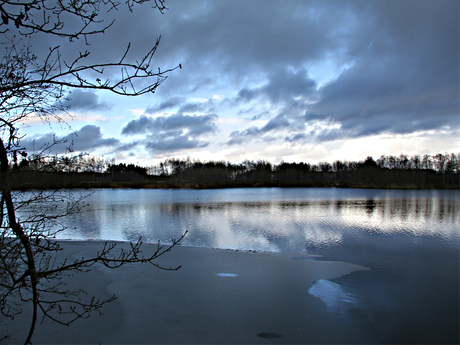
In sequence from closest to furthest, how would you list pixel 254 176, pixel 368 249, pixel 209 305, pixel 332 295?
pixel 209 305
pixel 332 295
pixel 368 249
pixel 254 176

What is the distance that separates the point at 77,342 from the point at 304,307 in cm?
440

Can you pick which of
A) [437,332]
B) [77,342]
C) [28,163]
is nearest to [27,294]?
[77,342]

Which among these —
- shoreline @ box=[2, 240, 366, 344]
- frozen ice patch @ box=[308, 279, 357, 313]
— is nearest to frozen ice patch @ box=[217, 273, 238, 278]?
shoreline @ box=[2, 240, 366, 344]

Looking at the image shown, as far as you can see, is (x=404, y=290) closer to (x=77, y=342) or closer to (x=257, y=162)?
(x=77, y=342)

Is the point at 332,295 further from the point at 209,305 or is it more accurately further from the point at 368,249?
the point at 368,249

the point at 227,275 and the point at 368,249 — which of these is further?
the point at 368,249

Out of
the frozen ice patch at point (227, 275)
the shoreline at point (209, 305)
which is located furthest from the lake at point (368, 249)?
the frozen ice patch at point (227, 275)

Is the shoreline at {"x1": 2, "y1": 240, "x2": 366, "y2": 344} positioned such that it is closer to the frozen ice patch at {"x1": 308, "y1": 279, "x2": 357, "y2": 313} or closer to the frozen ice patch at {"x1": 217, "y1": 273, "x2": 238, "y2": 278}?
the frozen ice patch at {"x1": 217, "y1": 273, "x2": 238, "y2": 278}

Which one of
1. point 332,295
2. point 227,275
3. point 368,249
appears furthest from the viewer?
point 368,249

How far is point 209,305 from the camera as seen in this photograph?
6719 millimetres

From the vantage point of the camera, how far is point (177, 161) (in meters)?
150

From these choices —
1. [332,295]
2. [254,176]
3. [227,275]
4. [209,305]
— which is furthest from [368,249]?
[254,176]

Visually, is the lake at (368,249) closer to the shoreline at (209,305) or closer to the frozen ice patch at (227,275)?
the shoreline at (209,305)

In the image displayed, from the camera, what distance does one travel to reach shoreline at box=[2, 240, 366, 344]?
17.9ft
